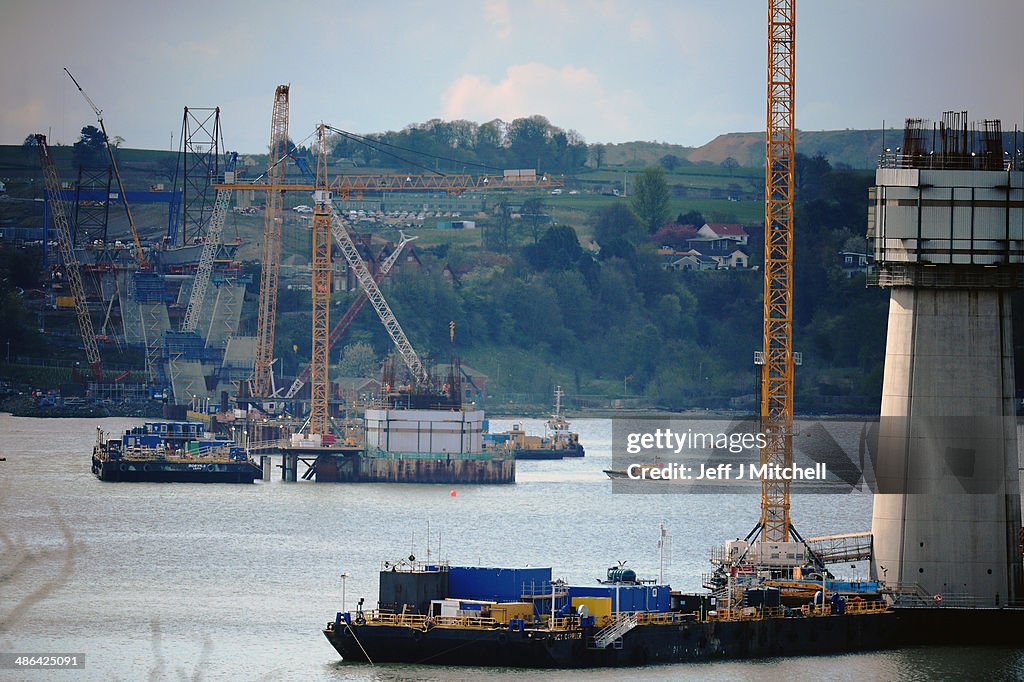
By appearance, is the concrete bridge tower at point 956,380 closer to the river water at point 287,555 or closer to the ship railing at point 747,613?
the river water at point 287,555

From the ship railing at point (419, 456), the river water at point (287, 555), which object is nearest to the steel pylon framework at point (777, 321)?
the river water at point (287, 555)

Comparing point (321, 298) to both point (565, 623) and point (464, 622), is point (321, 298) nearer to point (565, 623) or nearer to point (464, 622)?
point (565, 623)

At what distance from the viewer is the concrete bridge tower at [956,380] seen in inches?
2810

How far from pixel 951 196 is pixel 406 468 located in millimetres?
84065

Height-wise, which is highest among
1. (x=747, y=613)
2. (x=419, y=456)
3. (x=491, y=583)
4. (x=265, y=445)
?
(x=265, y=445)

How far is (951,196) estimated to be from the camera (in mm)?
71812

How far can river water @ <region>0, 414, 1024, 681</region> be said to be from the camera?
71.1 meters

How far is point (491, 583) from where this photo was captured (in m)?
71.5

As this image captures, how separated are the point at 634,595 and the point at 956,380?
12.5 m

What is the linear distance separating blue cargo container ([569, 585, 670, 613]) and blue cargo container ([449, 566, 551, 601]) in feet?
5.87

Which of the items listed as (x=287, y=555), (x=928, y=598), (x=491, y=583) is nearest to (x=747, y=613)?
(x=928, y=598)

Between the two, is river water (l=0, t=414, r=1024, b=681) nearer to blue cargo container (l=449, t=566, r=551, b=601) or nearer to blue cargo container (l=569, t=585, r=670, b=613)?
blue cargo container (l=569, t=585, r=670, b=613)

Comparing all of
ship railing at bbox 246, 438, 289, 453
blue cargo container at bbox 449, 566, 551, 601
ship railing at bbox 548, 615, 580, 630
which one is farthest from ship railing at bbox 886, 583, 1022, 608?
ship railing at bbox 246, 438, 289, 453

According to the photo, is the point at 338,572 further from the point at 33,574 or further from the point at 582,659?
the point at 582,659
